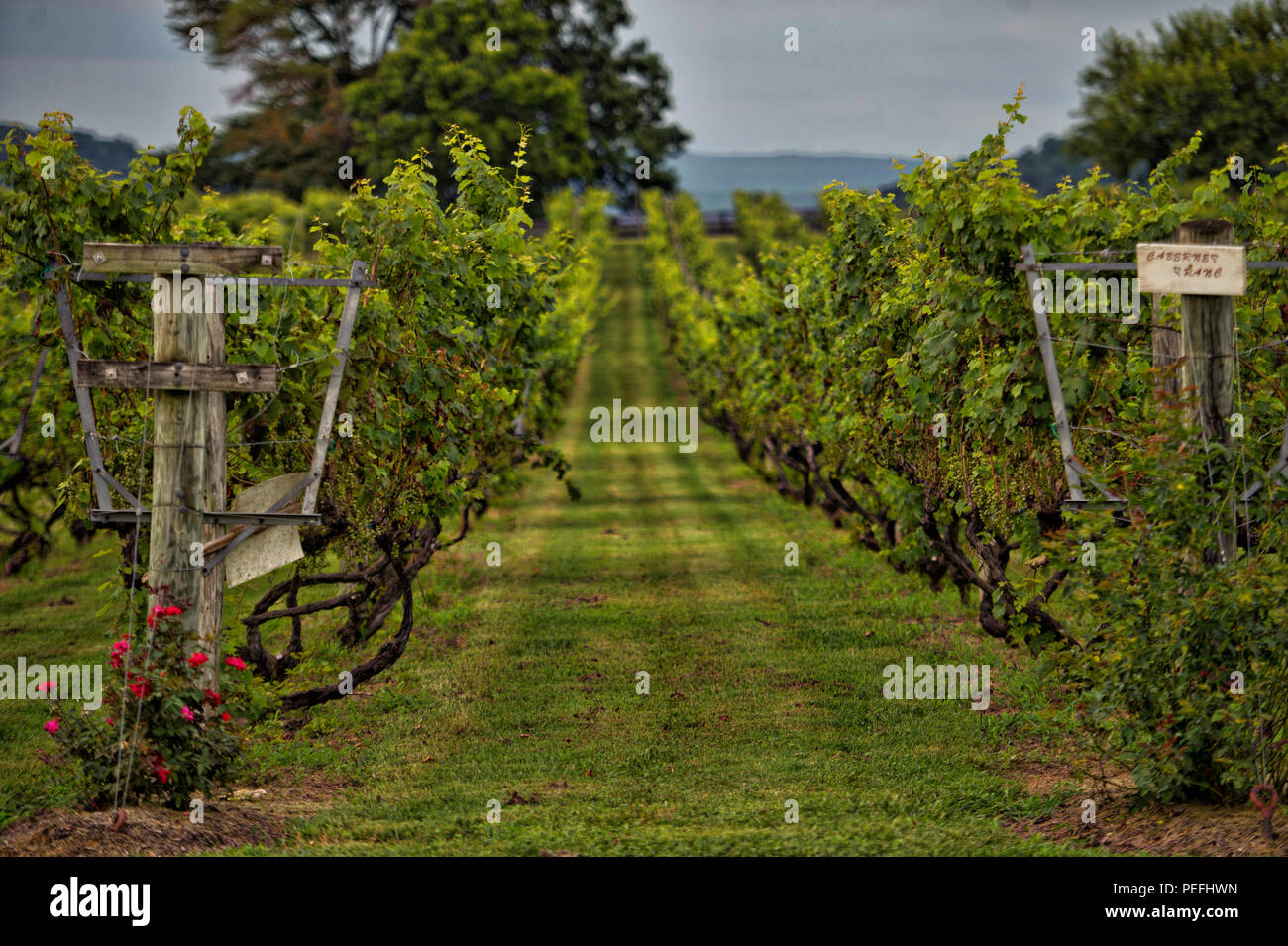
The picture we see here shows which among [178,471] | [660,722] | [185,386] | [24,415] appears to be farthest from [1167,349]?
[24,415]

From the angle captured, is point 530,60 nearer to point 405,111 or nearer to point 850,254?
point 405,111

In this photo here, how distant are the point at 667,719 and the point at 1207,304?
5.47 m

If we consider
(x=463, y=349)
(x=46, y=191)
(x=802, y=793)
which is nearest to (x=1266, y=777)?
(x=802, y=793)

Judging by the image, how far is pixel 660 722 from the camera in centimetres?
1137

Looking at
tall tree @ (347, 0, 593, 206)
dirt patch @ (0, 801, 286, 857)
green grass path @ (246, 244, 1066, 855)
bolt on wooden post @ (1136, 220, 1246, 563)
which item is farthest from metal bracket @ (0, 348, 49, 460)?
tall tree @ (347, 0, 593, 206)

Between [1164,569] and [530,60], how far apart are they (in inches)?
2513

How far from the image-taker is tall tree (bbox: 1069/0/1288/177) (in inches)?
2702

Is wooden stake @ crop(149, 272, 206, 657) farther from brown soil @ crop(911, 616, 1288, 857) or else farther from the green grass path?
brown soil @ crop(911, 616, 1288, 857)

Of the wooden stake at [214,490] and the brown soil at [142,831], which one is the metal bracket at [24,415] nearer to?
the wooden stake at [214,490]

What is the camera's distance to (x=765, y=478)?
2656 centimetres

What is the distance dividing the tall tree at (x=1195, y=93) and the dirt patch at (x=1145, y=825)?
59802mm

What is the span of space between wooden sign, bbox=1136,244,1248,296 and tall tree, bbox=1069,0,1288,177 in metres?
59.7

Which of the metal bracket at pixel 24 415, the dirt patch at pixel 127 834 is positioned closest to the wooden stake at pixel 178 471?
the dirt patch at pixel 127 834

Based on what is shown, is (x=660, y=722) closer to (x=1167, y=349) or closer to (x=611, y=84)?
(x=1167, y=349)
